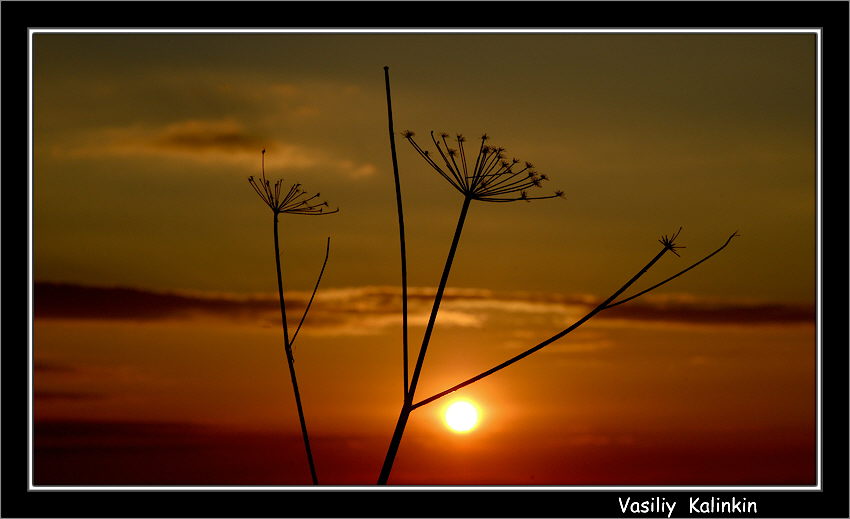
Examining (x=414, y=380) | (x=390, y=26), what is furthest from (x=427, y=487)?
(x=390, y=26)

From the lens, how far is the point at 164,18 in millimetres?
6164

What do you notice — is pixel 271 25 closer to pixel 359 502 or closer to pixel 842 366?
pixel 359 502

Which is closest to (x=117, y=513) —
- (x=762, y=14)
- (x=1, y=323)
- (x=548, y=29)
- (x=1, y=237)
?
(x=1, y=323)

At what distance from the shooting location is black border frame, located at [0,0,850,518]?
226 inches

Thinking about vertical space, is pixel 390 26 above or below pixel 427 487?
above

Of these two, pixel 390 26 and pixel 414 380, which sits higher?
pixel 390 26

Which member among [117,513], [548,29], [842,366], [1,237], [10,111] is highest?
[548,29]

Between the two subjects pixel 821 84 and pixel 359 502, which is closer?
pixel 359 502

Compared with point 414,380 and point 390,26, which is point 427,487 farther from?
point 390,26

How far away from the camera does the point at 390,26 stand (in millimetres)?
6184

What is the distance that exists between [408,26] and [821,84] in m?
2.76

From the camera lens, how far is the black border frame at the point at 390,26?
5746mm

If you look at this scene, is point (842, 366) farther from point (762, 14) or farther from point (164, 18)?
point (164, 18)

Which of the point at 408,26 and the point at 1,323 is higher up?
the point at 408,26
